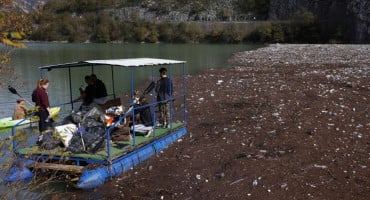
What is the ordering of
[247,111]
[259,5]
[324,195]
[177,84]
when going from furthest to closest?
[259,5], [177,84], [247,111], [324,195]

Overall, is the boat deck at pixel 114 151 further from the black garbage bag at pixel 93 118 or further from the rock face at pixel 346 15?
the rock face at pixel 346 15

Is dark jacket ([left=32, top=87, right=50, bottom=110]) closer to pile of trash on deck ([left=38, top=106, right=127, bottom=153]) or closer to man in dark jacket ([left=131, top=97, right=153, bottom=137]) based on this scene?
pile of trash on deck ([left=38, top=106, right=127, bottom=153])

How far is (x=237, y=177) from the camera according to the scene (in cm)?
1122

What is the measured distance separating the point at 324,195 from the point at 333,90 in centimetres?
1324

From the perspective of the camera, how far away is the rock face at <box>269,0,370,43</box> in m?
102

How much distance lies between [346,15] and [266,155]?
111 m

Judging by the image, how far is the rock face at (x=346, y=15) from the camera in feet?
334

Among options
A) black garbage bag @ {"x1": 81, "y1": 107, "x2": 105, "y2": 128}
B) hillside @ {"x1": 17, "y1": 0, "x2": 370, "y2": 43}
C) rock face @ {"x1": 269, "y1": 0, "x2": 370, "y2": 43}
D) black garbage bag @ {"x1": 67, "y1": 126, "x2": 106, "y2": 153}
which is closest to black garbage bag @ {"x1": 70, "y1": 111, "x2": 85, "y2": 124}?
black garbage bag @ {"x1": 81, "y1": 107, "x2": 105, "y2": 128}

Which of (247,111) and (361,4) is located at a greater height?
(361,4)

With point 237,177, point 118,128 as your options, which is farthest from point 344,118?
point 118,128

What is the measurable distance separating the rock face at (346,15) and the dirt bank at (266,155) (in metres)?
87.4

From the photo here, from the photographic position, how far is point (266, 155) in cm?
1255

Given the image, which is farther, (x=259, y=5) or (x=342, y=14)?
(x=259, y=5)

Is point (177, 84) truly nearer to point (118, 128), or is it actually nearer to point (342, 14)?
point (118, 128)
